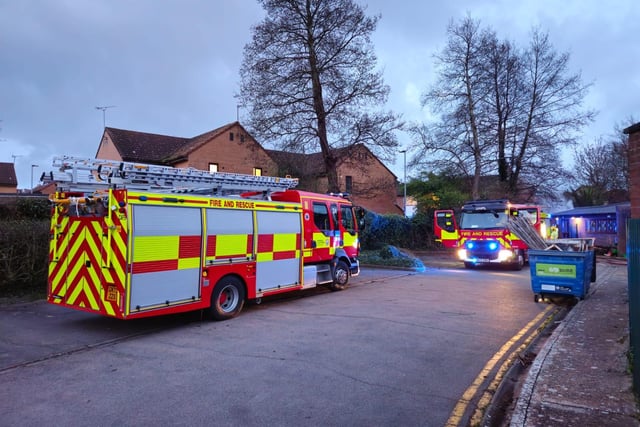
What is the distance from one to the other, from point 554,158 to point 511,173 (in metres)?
2.91

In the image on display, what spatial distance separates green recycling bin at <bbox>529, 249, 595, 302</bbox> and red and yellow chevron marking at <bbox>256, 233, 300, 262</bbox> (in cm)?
546

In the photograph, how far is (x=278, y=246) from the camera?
9609mm

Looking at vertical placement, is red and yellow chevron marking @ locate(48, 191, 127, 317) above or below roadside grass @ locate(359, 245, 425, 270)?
above

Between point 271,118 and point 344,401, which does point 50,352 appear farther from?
point 271,118

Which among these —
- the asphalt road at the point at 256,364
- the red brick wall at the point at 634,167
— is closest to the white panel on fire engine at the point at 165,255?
the asphalt road at the point at 256,364

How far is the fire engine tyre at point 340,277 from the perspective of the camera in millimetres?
11984

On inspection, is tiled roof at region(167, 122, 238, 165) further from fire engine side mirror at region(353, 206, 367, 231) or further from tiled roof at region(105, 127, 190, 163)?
fire engine side mirror at region(353, 206, 367, 231)

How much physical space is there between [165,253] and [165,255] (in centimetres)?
3

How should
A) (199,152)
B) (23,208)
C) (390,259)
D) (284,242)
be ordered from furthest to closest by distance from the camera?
1. (199,152)
2. (390,259)
3. (23,208)
4. (284,242)

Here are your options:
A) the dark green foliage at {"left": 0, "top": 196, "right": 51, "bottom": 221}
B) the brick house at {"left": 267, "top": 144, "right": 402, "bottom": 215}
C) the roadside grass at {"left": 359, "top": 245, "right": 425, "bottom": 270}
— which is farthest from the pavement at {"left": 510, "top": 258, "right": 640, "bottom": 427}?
the brick house at {"left": 267, "top": 144, "right": 402, "bottom": 215}

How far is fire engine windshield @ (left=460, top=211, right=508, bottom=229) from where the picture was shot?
58.9ft

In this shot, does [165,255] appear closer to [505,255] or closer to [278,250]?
[278,250]

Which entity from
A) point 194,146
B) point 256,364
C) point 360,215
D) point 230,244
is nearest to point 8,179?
point 194,146

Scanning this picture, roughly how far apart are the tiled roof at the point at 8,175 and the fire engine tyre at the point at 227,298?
5168 cm
